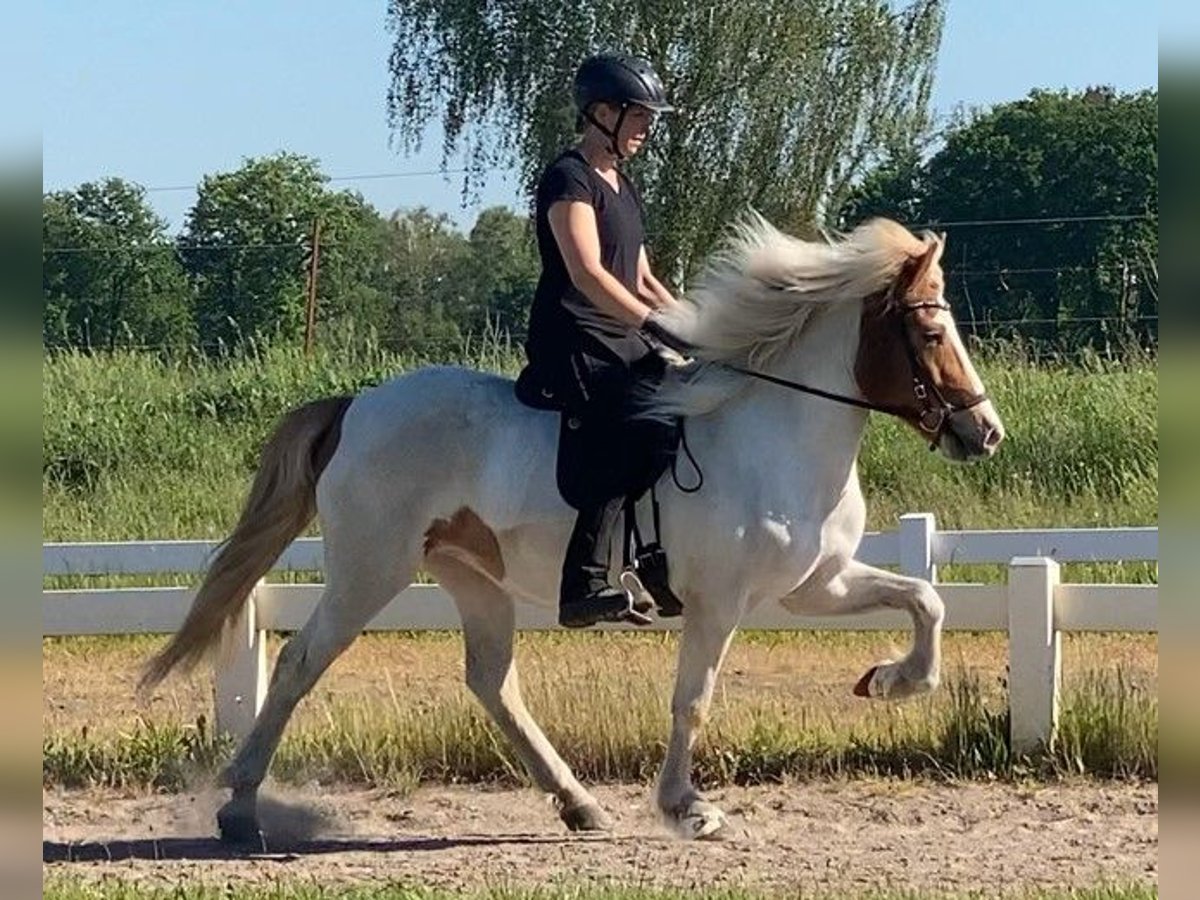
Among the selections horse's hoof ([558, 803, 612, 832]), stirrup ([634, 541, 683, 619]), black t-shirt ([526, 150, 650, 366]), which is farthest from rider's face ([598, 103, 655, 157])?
horse's hoof ([558, 803, 612, 832])

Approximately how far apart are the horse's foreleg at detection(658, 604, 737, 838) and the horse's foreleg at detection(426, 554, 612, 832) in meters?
0.50

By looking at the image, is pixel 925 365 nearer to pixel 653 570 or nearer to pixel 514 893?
pixel 653 570

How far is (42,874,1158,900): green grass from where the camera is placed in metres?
5.70

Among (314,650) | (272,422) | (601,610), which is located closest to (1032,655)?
(601,610)

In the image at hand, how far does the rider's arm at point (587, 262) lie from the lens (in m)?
6.95

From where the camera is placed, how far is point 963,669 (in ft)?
29.1

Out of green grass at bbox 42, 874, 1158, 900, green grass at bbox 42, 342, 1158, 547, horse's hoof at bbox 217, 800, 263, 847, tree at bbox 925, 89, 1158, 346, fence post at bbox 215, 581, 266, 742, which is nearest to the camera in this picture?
green grass at bbox 42, 874, 1158, 900

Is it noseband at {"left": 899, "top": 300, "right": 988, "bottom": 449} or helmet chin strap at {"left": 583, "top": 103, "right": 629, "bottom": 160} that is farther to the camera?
helmet chin strap at {"left": 583, "top": 103, "right": 629, "bottom": 160}

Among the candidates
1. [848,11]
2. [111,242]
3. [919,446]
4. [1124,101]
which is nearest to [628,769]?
[919,446]

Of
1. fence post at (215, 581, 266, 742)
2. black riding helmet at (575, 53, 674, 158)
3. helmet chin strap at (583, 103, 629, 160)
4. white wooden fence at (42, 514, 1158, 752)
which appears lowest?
fence post at (215, 581, 266, 742)

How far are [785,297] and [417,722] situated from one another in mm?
2682

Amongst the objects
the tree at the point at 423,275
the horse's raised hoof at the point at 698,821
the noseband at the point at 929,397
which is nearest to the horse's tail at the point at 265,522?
the horse's raised hoof at the point at 698,821

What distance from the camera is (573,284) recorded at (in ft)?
23.3

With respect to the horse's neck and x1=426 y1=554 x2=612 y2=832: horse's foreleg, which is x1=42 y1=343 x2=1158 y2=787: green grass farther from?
the horse's neck
